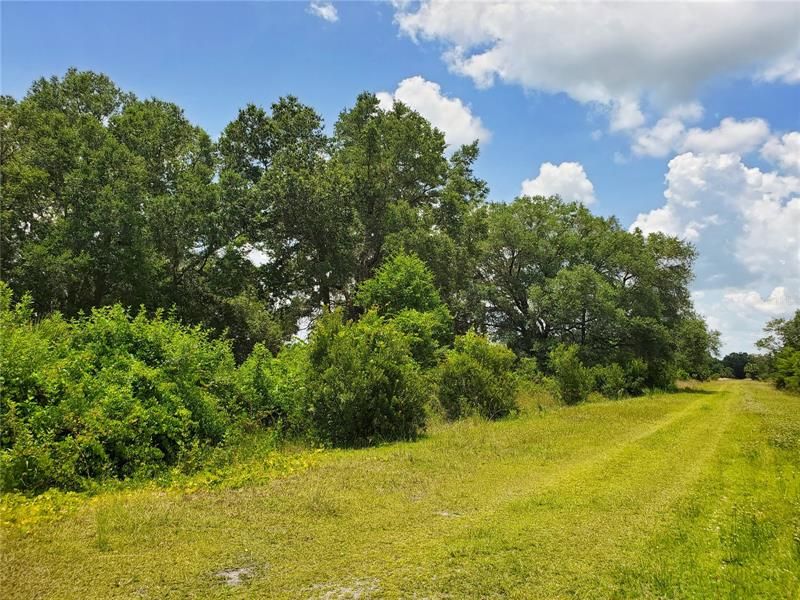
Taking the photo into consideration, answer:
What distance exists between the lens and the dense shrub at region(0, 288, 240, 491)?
7910 millimetres

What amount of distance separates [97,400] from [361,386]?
6091 mm

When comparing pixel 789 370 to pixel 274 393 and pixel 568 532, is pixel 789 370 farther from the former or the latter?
pixel 568 532

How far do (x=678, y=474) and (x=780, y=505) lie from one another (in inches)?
83.3

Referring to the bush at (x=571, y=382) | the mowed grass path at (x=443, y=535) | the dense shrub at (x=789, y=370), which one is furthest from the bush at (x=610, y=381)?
the mowed grass path at (x=443, y=535)

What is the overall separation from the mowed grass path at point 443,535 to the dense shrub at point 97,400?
1.16m

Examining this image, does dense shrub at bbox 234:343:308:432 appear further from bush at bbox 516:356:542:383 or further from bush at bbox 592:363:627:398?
bush at bbox 592:363:627:398

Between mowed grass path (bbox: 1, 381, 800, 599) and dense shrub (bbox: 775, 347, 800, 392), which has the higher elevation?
dense shrub (bbox: 775, 347, 800, 392)

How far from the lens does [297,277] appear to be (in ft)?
121

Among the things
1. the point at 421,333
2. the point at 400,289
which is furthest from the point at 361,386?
the point at 400,289

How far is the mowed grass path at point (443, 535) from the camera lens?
4809mm

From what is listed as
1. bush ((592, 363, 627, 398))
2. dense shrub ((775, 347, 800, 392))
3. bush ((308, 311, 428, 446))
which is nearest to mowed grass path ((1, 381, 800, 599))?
bush ((308, 311, 428, 446))

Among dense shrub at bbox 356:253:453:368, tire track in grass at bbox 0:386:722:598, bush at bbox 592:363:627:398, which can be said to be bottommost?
tire track in grass at bbox 0:386:722:598

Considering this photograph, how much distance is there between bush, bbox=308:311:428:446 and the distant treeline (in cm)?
5

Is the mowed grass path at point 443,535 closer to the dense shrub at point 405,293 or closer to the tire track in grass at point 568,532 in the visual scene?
the tire track in grass at point 568,532
